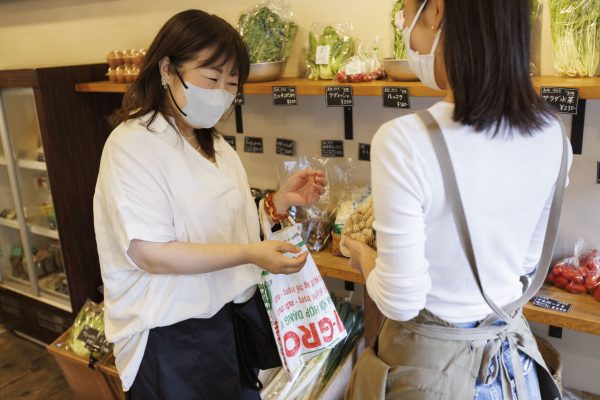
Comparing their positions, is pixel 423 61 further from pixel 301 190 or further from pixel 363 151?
pixel 363 151

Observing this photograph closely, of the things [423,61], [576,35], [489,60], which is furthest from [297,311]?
[576,35]

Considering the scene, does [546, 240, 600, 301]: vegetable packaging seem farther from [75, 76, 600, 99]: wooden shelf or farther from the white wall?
[75, 76, 600, 99]: wooden shelf

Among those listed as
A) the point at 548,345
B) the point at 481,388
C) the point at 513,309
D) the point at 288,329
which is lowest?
the point at 548,345

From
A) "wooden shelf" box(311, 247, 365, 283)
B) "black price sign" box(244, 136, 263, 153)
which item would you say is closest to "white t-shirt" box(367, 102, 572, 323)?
"wooden shelf" box(311, 247, 365, 283)

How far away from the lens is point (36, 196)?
3150 millimetres

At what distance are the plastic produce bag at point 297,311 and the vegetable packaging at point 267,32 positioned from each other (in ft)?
2.80

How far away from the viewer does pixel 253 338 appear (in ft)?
5.27

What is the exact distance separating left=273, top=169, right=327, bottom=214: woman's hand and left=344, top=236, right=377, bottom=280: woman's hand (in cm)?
37

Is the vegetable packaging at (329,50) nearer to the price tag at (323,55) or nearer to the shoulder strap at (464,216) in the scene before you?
the price tag at (323,55)

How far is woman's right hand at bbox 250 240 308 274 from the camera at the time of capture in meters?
1.29

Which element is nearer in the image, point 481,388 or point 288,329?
point 481,388

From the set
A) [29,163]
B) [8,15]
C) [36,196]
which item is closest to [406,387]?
[29,163]

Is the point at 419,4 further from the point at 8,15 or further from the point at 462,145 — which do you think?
the point at 8,15

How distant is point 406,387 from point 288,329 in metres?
0.55
